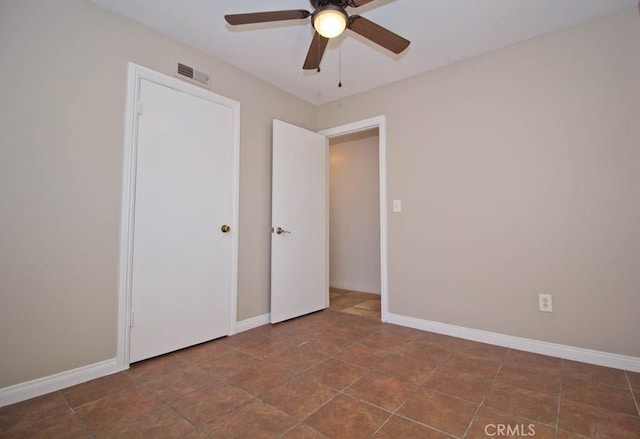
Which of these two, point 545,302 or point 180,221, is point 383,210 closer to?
point 545,302

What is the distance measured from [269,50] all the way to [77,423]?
281 centimetres

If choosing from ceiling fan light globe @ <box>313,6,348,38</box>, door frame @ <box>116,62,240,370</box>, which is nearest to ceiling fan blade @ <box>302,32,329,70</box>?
ceiling fan light globe @ <box>313,6,348,38</box>

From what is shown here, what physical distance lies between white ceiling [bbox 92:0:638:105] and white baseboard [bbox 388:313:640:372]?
94.1 inches

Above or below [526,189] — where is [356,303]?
below

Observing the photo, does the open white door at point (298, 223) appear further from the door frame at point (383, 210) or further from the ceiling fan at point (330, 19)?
the ceiling fan at point (330, 19)

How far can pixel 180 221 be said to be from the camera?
2.34 meters

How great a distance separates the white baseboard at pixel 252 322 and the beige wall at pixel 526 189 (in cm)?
130

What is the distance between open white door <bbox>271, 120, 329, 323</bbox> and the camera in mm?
3025

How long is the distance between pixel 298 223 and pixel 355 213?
1694mm

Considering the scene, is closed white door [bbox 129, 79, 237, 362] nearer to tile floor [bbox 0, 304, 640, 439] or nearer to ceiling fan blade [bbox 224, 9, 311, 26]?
tile floor [bbox 0, 304, 640, 439]

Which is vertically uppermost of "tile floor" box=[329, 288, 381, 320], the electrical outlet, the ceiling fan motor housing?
the ceiling fan motor housing

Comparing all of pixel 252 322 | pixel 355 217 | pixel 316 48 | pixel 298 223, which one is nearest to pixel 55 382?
pixel 252 322

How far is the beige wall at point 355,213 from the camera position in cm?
448

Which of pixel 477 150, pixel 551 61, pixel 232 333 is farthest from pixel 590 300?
pixel 232 333
